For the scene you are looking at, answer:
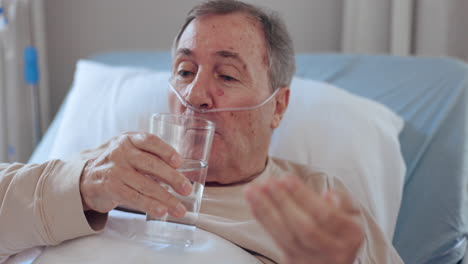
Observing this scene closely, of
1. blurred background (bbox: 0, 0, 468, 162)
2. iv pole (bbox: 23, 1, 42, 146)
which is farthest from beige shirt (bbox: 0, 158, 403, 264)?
iv pole (bbox: 23, 1, 42, 146)

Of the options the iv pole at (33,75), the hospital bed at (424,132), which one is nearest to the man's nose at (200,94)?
the hospital bed at (424,132)

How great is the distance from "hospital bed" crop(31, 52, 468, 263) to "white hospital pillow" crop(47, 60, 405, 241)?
64mm

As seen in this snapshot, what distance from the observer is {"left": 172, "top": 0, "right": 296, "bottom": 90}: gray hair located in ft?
4.61

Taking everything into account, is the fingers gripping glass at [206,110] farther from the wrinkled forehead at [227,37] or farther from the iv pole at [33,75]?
the iv pole at [33,75]

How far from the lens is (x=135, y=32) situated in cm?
291

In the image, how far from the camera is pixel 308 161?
1.77m

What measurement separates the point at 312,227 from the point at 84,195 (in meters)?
0.57

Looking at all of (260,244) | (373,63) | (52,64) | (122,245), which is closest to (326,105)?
(373,63)

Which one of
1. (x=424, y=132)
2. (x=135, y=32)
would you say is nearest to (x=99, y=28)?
(x=135, y=32)

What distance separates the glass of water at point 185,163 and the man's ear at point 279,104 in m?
0.46

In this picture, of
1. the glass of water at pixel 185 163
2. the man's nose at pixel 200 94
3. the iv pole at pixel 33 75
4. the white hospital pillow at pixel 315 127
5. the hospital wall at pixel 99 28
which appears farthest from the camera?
the hospital wall at pixel 99 28

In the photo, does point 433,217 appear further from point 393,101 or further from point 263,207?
point 263,207

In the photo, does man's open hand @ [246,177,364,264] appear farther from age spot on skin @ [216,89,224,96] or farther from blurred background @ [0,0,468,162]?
blurred background @ [0,0,468,162]

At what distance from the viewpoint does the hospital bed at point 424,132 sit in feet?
5.00
